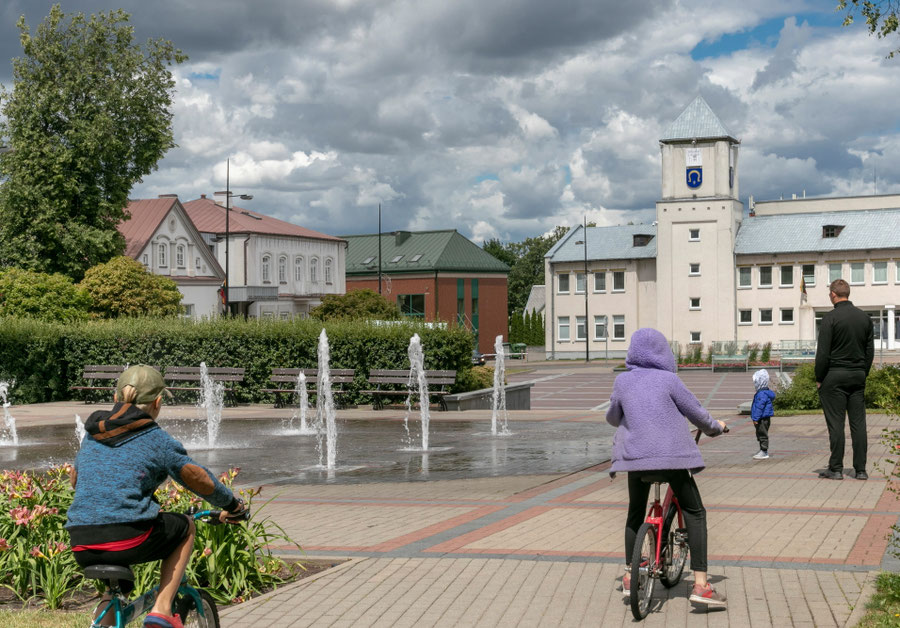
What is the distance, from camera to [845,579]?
22.8 ft

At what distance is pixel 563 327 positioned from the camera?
269 feet

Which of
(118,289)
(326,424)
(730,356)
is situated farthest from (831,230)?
(326,424)

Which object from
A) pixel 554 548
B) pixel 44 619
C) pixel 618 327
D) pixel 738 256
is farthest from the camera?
pixel 618 327

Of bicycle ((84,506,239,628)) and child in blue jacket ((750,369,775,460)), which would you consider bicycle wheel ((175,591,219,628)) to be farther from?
child in blue jacket ((750,369,775,460))

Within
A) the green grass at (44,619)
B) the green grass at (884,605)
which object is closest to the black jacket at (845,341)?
the green grass at (884,605)

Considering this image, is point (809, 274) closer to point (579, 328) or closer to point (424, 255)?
point (579, 328)

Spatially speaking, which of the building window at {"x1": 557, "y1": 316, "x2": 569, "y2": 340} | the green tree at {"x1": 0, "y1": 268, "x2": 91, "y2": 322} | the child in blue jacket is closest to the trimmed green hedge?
the green tree at {"x1": 0, "y1": 268, "x2": 91, "y2": 322}

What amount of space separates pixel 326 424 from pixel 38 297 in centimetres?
2068

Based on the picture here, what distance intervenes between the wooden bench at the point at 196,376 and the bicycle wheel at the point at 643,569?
2177 centimetres

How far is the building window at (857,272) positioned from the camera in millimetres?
71188

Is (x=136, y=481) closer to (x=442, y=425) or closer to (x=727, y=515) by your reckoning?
(x=727, y=515)

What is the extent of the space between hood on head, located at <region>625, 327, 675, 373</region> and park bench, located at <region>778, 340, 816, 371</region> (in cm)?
4895

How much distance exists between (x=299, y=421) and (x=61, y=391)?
9.61 m

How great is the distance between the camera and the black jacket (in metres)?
11.5
